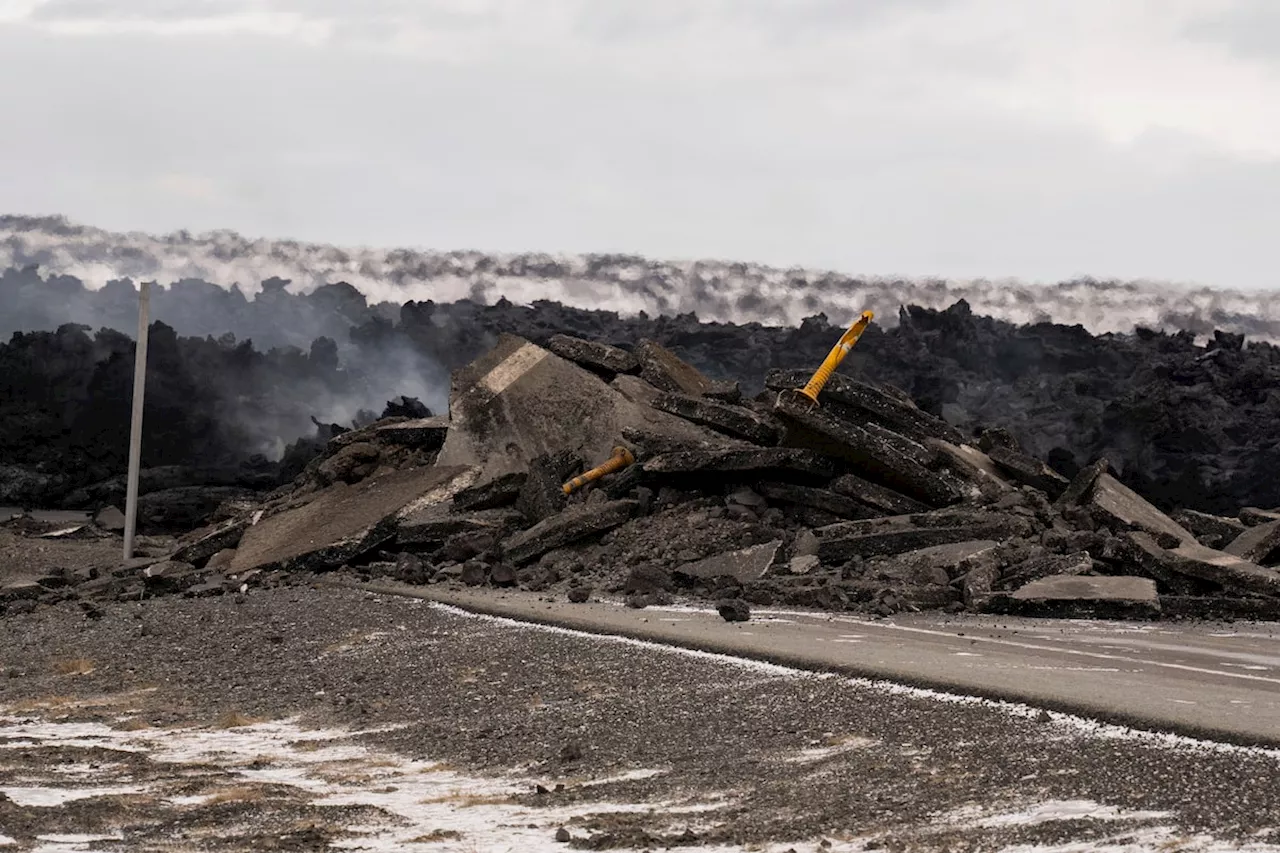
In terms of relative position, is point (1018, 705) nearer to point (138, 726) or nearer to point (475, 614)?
point (138, 726)

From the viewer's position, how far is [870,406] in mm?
18188

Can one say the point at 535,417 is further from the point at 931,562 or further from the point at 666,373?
the point at 931,562

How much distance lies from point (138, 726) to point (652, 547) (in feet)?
24.1

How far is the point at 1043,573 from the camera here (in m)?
14.2

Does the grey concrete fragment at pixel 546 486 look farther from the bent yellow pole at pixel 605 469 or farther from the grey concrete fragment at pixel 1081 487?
the grey concrete fragment at pixel 1081 487

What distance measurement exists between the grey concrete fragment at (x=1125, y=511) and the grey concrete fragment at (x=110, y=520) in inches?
599

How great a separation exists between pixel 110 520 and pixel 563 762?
19829mm

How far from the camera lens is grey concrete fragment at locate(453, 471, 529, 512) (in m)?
18.4

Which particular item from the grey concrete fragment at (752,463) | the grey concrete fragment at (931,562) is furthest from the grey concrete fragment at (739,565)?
the grey concrete fragment at (752,463)

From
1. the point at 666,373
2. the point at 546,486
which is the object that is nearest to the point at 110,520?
the point at 666,373

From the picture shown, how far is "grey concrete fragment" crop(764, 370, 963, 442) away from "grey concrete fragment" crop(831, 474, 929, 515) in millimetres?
1670

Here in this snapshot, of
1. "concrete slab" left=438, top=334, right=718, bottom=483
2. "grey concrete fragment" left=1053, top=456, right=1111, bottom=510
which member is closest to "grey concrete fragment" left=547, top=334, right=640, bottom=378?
"concrete slab" left=438, top=334, right=718, bottom=483

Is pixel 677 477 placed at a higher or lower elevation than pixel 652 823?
higher

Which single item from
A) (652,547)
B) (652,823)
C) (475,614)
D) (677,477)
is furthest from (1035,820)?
(677,477)
